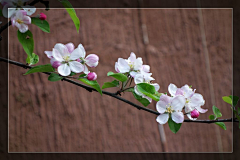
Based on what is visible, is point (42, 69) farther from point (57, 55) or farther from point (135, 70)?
point (135, 70)

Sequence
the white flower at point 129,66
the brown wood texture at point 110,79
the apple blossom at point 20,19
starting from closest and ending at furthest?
the apple blossom at point 20,19, the white flower at point 129,66, the brown wood texture at point 110,79

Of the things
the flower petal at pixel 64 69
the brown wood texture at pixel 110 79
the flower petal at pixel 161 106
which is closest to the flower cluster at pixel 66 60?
the flower petal at pixel 64 69

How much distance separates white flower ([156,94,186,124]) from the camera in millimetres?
391

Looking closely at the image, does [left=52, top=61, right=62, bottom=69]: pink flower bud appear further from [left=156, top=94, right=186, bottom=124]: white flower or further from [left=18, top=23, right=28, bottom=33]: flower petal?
[left=156, top=94, right=186, bottom=124]: white flower

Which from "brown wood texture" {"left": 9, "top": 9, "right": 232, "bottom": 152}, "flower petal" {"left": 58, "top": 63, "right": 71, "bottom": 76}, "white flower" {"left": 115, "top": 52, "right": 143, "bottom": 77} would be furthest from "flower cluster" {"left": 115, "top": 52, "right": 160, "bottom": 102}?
"brown wood texture" {"left": 9, "top": 9, "right": 232, "bottom": 152}

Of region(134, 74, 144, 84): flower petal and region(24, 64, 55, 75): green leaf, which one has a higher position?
region(24, 64, 55, 75): green leaf

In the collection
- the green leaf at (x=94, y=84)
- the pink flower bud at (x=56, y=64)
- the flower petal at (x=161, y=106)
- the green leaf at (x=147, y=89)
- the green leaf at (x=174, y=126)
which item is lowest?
the green leaf at (x=174, y=126)

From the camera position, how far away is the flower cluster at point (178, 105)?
39 cm

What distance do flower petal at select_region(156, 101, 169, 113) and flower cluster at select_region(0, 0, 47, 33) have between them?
0.24 meters

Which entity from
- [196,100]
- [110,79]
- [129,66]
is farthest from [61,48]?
[110,79]

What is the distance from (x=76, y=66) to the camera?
1.28 feet

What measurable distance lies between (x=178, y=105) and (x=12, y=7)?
0.31 m

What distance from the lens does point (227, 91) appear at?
899mm

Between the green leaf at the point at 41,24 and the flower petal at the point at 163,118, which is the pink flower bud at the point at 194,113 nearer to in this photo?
the flower petal at the point at 163,118
